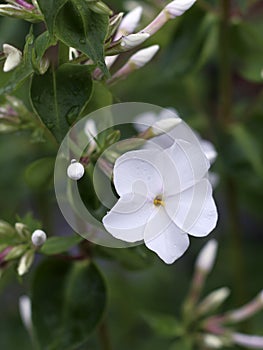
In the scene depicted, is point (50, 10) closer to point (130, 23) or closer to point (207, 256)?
point (130, 23)

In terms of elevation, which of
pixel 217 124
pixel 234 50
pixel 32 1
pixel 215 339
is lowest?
pixel 215 339

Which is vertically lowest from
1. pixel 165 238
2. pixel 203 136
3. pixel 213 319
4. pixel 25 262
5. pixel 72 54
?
pixel 213 319

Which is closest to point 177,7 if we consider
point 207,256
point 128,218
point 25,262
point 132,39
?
point 132,39

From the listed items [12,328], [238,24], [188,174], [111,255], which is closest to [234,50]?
[238,24]

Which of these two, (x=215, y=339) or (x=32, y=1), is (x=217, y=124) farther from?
(x=32, y=1)

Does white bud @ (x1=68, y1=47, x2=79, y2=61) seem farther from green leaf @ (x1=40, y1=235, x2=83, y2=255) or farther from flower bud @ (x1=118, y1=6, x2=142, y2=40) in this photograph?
green leaf @ (x1=40, y1=235, x2=83, y2=255)

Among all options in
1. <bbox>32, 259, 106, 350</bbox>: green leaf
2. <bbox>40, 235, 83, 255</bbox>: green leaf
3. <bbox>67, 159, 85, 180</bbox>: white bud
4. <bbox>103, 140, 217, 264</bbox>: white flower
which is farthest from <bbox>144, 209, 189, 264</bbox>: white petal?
<bbox>32, 259, 106, 350</bbox>: green leaf
